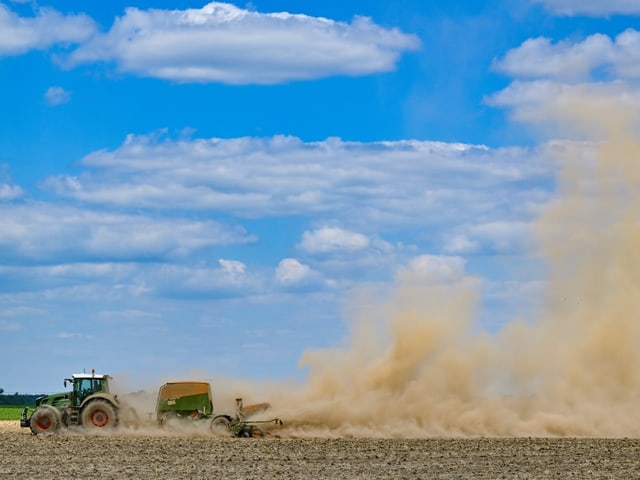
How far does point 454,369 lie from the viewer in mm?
59062

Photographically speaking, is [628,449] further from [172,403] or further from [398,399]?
[172,403]

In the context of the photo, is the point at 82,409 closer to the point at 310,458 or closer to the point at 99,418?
the point at 99,418

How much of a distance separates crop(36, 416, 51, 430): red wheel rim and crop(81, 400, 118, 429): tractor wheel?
6.41 ft

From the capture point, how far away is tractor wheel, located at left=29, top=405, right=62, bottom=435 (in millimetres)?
56500

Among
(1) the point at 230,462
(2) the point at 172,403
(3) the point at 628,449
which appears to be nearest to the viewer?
(1) the point at 230,462

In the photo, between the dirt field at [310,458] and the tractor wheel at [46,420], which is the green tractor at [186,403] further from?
the tractor wheel at [46,420]

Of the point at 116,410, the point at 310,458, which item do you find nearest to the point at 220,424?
the point at 116,410

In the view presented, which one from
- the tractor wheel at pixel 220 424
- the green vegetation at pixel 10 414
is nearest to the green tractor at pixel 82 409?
the tractor wheel at pixel 220 424

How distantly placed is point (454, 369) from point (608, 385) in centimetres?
787

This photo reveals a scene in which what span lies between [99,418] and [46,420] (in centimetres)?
277

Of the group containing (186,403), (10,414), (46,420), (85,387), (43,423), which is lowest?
(43,423)

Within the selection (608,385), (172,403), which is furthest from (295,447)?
(608,385)

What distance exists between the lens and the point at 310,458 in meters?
43.3

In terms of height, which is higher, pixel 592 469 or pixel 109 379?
pixel 109 379
